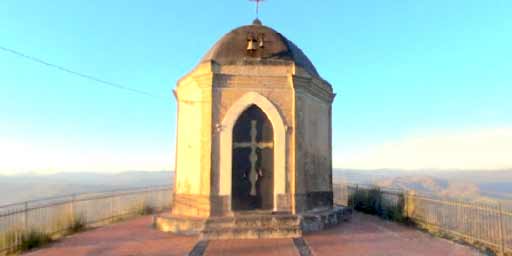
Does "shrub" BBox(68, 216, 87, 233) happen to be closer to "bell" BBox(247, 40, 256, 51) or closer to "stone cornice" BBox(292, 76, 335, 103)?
"bell" BBox(247, 40, 256, 51)

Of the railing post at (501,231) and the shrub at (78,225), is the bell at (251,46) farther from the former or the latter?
the railing post at (501,231)

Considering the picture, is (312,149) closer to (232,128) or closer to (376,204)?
(232,128)

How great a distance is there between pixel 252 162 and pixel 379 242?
14.2 ft

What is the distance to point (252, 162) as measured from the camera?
10.8 meters

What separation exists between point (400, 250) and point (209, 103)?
6792 millimetres

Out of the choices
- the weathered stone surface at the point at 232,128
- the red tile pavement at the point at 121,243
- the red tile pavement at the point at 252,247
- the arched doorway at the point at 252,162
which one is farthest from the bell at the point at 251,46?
the red tile pavement at the point at 121,243

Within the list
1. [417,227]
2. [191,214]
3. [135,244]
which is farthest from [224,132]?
[417,227]

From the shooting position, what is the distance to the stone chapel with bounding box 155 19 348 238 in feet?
34.5

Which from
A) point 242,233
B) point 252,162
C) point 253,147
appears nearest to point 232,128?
point 253,147

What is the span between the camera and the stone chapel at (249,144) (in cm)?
1051

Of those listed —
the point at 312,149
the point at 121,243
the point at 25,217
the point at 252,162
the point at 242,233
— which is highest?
the point at 312,149

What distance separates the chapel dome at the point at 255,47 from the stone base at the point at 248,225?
489 cm

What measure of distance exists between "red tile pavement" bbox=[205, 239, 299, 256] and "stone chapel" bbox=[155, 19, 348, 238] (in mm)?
1136

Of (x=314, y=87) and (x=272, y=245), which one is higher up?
(x=314, y=87)
